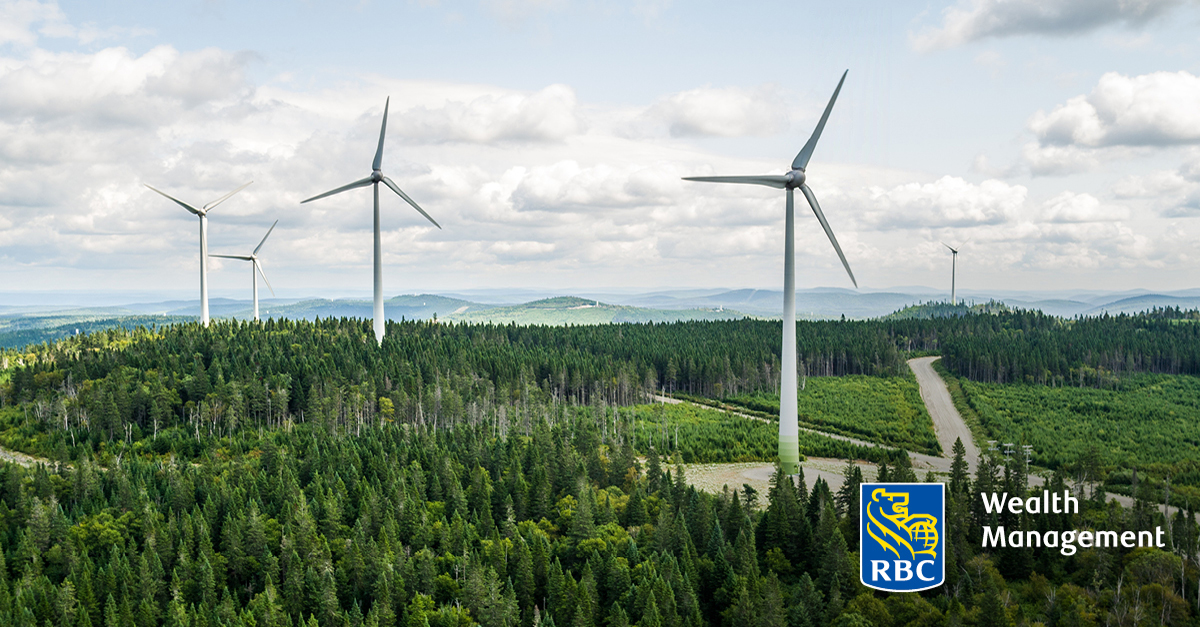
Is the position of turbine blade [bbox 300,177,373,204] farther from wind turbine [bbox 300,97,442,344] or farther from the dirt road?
the dirt road

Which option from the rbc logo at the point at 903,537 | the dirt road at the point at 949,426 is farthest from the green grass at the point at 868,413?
the rbc logo at the point at 903,537

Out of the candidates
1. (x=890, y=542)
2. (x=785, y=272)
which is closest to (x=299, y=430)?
(x=785, y=272)

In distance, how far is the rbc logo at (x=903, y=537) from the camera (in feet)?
166

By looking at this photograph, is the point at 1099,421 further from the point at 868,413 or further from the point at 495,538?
the point at 495,538

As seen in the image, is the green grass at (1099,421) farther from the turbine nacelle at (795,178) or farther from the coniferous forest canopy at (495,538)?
the turbine nacelle at (795,178)

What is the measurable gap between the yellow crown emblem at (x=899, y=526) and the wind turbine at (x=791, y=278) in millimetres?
35455

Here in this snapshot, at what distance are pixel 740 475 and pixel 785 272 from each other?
41772 mm

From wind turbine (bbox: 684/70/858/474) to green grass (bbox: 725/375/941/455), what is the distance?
224 ft

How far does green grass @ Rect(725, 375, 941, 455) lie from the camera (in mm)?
154250

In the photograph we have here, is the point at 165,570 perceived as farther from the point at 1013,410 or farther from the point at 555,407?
the point at 1013,410

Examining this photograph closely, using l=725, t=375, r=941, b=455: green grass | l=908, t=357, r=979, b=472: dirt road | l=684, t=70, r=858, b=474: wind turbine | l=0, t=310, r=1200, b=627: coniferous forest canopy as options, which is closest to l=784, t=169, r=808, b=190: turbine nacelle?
l=684, t=70, r=858, b=474: wind turbine

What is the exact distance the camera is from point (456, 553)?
81.3 meters

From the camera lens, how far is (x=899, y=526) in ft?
169

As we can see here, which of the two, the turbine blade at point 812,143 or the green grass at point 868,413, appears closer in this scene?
the turbine blade at point 812,143
